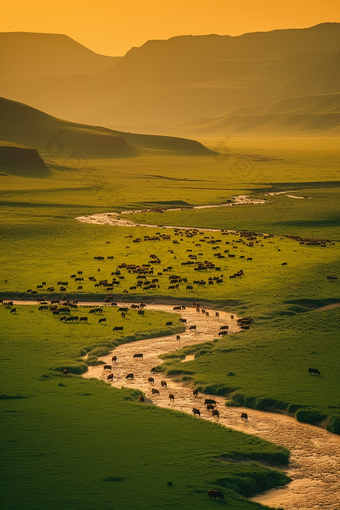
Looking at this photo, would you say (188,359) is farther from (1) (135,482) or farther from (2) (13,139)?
(2) (13,139)

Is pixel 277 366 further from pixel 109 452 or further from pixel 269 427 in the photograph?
pixel 109 452

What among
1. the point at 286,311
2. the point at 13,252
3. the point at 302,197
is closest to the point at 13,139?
the point at 302,197

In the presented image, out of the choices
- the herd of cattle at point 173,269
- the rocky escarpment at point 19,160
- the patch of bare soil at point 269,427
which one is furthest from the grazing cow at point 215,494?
the rocky escarpment at point 19,160

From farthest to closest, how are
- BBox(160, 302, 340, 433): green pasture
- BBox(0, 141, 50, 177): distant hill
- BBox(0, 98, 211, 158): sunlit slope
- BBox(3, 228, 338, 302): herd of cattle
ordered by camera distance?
BBox(0, 98, 211, 158): sunlit slope < BBox(0, 141, 50, 177): distant hill < BBox(3, 228, 338, 302): herd of cattle < BBox(160, 302, 340, 433): green pasture

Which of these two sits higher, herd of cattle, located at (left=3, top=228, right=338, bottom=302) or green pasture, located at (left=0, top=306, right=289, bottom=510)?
herd of cattle, located at (left=3, top=228, right=338, bottom=302)

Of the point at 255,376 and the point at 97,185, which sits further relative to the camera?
the point at 97,185

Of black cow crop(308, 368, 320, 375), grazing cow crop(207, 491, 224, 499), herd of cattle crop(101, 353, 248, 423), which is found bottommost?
grazing cow crop(207, 491, 224, 499)

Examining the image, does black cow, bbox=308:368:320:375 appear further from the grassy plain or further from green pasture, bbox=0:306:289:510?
green pasture, bbox=0:306:289:510

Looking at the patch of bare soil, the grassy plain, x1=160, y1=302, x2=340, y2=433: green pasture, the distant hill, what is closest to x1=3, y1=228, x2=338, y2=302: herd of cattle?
the grassy plain
